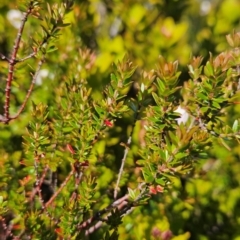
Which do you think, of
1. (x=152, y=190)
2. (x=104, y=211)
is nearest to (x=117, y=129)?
(x=104, y=211)

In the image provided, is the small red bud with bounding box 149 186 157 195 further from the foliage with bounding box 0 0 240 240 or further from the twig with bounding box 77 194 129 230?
the twig with bounding box 77 194 129 230

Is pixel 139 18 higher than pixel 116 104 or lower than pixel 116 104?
higher

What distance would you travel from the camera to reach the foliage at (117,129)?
100 cm

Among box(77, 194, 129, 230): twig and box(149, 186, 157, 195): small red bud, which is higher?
box(149, 186, 157, 195): small red bud

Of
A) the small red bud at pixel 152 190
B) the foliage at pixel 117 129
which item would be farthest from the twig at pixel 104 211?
the small red bud at pixel 152 190

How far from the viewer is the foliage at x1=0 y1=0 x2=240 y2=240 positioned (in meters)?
1.00

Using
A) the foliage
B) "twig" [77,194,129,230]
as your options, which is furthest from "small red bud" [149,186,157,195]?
"twig" [77,194,129,230]

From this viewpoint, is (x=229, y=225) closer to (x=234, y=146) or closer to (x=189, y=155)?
(x=234, y=146)

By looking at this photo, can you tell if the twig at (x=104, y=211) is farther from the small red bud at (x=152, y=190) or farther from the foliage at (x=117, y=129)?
the small red bud at (x=152, y=190)

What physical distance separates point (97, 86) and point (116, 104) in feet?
2.29

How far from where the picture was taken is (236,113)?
1706mm

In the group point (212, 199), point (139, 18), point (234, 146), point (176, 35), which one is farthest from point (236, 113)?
point (139, 18)

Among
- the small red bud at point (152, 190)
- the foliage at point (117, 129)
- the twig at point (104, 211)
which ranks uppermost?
the foliage at point (117, 129)

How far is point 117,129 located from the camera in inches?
65.2
